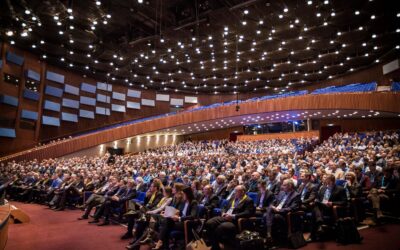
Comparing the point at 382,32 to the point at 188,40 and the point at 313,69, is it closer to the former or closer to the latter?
the point at 313,69

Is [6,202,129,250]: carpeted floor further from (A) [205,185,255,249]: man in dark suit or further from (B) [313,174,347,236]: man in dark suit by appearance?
(B) [313,174,347,236]: man in dark suit

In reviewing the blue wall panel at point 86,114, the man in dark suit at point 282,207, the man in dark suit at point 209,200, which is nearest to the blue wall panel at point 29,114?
the blue wall panel at point 86,114

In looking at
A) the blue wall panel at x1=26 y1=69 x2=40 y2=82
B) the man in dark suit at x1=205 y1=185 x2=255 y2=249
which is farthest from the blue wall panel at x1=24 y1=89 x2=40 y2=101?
the man in dark suit at x1=205 y1=185 x2=255 y2=249

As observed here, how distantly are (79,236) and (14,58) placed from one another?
14009mm

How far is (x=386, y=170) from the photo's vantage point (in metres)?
5.07

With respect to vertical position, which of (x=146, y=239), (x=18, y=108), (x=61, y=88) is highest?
(x=61, y=88)

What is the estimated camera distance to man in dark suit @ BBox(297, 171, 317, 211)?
4285 mm

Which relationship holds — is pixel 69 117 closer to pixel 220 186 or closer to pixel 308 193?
pixel 220 186

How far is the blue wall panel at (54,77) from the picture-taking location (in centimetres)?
1705

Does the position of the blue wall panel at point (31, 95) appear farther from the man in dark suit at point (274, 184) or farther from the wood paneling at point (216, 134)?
the man in dark suit at point (274, 184)

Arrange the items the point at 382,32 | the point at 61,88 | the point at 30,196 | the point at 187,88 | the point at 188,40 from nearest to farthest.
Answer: the point at 30,196
the point at 382,32
the point at 188,40
the point at 61,88
the point at 187,88

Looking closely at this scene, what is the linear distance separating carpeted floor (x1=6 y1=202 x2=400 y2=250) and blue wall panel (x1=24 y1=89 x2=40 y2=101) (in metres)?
11.9

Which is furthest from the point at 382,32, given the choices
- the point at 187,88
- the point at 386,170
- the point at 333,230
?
the point at 187,88

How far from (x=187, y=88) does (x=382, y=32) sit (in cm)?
1458
